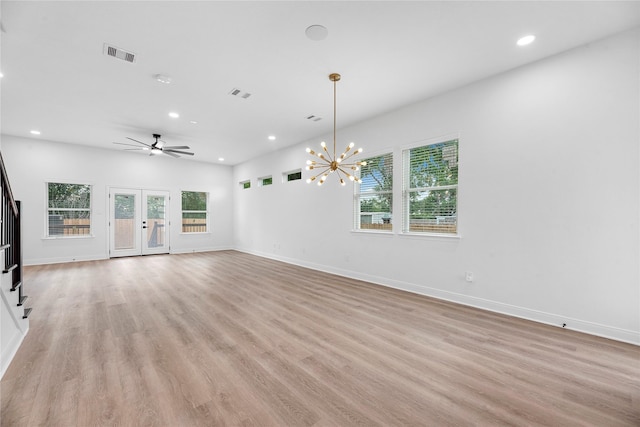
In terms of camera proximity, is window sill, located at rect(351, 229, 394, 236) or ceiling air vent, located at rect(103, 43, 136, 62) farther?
window sill, located at rect(351, 229, 394, 236)

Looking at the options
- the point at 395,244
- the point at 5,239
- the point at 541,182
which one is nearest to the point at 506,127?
the point at 541,182

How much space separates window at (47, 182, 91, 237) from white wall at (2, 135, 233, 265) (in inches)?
5.9

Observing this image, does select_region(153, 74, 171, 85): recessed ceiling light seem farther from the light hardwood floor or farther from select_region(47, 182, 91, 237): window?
select_region(47, 182, 91, 237): window

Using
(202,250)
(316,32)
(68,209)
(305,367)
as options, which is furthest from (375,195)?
(68,209)

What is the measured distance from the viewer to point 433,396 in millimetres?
1971

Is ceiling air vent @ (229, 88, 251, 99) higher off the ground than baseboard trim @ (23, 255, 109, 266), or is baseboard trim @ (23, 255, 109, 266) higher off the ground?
ceiling air vent @ (229, 88, 251, 99)

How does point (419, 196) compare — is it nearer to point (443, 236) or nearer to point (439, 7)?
point (443, 236)

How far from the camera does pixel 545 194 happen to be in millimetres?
3322

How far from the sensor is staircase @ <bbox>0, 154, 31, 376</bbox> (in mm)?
2377

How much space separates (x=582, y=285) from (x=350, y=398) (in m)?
3.03

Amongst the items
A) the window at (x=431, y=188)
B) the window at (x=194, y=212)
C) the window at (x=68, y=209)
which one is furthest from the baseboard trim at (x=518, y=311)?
the window at (x=68, y=209)

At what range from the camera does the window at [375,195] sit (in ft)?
16.8

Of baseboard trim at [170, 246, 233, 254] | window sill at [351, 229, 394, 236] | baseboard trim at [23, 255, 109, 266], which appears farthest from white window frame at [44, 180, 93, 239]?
window sill at [351, 229, 394, 236]

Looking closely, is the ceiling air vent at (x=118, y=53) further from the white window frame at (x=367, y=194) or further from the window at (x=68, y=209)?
the window at (x=68, y=209)
